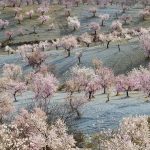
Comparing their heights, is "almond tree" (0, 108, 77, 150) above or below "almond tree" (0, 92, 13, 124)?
above

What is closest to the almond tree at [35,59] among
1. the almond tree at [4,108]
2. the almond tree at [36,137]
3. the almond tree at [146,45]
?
the almond tree at [146,45]

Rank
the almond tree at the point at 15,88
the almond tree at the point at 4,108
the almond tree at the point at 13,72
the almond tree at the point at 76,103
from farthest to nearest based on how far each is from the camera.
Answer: the almond tree at the point at 13,72
the almond tree at the point at 15,88
the almond tree at the point at 76,103
the almond tree at the point at 4,108

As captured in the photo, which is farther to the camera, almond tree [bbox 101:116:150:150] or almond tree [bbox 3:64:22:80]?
almond tree [bbox 3:64:22:80]

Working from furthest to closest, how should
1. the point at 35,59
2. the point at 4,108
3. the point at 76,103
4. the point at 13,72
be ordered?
the point at 35,59 < the point at 13,72 < the point at 76,103 < the point at 4,108

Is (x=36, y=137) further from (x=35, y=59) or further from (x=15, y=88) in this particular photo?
(x=35, y=59)

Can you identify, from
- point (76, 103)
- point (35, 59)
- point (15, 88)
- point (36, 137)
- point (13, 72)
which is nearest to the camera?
point (36, 137)

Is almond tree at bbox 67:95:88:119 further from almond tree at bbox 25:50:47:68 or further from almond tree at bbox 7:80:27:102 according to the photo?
almond tree at bbox 25:50:47:68

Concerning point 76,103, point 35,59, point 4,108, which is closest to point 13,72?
point 35,59

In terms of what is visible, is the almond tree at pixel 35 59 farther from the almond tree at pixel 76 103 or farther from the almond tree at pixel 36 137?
the almond tree at pixel 36 137

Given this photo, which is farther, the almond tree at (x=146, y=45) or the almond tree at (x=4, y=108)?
the almond tree at (x=146, y=45)

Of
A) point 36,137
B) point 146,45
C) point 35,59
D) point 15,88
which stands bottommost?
point 35,59

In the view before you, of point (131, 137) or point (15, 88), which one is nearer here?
point (131, 137)

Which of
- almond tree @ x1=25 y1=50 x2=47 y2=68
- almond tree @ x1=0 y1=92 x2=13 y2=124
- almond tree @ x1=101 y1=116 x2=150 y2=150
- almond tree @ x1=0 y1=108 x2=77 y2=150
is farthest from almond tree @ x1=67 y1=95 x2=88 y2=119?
almond tree @ x1=25 y1=50 x2=47 y2=68

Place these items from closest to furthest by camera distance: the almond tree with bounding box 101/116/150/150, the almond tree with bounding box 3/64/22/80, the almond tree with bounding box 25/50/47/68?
the almond tree with bounding box 101/116/150/150
the almond tree with bounding box 3/64/22/80
the almond tree with bounding box 25/50/47/68
